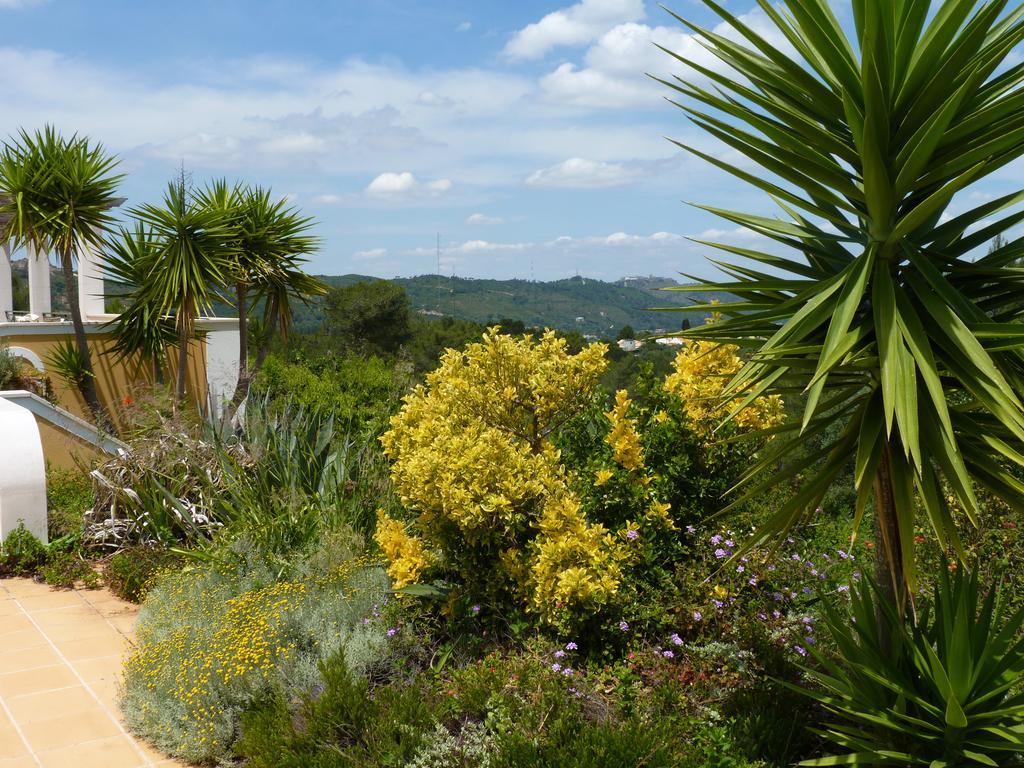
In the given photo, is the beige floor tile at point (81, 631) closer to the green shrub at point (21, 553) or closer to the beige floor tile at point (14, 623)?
the beige floor tile at point (14, 623)

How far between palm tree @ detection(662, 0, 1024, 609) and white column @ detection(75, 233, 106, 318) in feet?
39.7

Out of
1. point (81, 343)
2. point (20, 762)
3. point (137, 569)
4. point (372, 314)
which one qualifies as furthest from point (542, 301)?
point (20, 762)

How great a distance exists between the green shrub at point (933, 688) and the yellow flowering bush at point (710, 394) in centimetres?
130

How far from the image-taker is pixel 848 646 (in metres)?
3.39

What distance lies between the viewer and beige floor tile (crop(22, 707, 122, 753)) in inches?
178

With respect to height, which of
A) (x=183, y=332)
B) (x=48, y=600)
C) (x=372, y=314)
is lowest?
(x=48, y=600)

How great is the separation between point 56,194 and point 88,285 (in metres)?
4.03

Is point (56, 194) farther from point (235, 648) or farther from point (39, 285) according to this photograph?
point (235, 648)

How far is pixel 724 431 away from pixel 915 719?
1924 mm

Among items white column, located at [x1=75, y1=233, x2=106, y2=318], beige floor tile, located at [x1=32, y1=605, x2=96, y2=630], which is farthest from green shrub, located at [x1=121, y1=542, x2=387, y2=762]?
white column, located at [x1=75, y1=233, x2=106, y2=318]

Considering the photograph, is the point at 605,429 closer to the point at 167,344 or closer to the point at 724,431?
the point at 724,431

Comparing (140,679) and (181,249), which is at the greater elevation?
(181,249)

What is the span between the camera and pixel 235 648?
182 inches

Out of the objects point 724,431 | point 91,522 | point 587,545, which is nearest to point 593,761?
point 587,545
